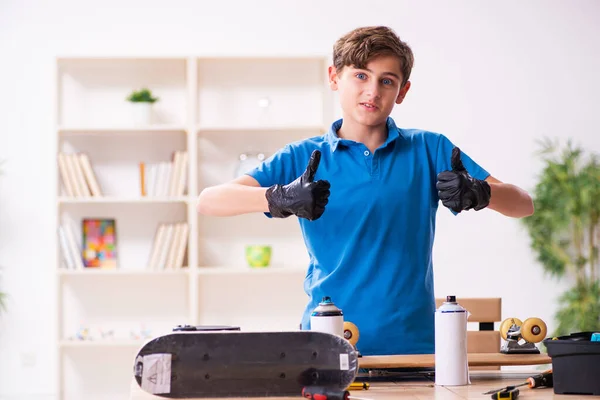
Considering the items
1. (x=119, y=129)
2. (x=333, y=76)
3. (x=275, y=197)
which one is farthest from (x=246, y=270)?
(x=275, y=197)

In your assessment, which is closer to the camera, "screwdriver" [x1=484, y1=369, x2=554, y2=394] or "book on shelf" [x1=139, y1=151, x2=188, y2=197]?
"screwdriver" [x1=484, y1=369, x2=554, y2=394]

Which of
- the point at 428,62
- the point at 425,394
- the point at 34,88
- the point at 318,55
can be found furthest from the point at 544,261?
the point at 425,394

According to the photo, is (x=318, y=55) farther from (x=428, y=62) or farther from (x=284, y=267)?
(x=284, y=267)

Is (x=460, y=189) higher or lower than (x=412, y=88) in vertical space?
lower

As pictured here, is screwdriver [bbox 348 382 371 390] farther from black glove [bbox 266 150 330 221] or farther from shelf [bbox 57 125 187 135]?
shelf [bbox 57 125 187 135]

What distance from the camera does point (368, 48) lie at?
1945 mm

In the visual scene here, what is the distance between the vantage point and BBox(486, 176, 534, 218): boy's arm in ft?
6.53

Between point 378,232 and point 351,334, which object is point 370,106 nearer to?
point 378,232

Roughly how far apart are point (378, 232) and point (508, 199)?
1.06 ft

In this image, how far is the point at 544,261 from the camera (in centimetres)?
502

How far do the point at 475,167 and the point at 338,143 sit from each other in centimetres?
34

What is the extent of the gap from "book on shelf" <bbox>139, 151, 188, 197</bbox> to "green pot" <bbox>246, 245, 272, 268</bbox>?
494mm

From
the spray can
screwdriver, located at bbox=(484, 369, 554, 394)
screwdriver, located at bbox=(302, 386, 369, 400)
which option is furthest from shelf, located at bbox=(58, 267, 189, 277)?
screwdriver, located at bbox=(302, 386, 369, 400)

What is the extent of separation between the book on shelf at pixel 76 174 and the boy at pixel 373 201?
2825mm
